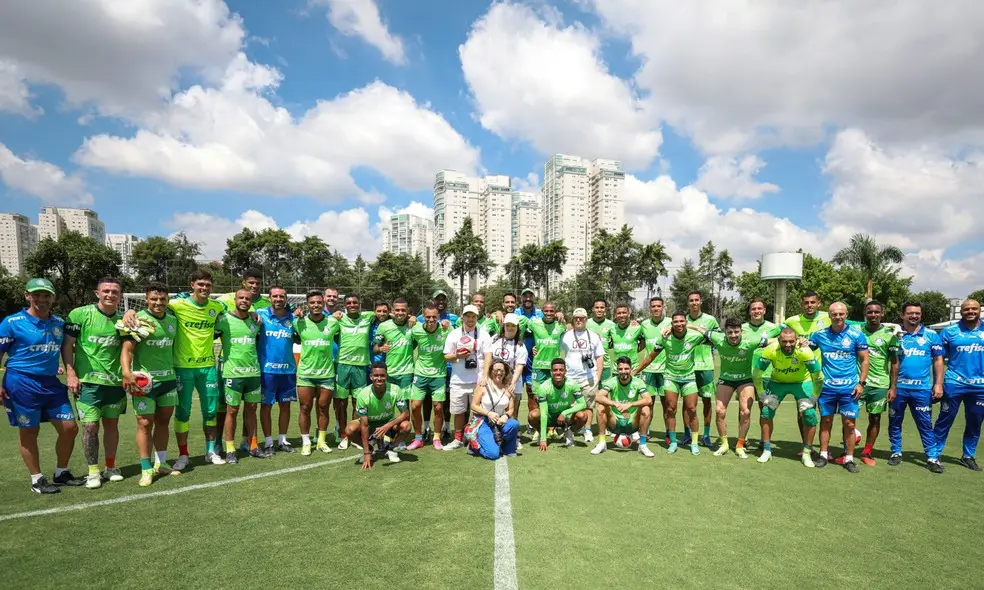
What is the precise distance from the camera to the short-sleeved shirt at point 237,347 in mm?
5875

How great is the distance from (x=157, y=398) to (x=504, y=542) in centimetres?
427

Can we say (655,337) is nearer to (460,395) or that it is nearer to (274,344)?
(460,395)

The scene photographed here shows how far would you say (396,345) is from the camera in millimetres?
6508

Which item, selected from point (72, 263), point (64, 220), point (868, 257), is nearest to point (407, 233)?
point (64, 220)

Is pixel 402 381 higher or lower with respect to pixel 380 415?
higher

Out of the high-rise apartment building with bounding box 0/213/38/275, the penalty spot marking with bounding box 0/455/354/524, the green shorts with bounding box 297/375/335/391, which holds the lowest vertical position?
the penalty spot marking with bounding box 0/455/354/524

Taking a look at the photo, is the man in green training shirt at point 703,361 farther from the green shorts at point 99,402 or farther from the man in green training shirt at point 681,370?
the green shorts at point 99,402

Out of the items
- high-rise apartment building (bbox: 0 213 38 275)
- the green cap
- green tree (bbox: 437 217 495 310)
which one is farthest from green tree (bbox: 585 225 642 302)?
high-rise apartment building (bbox: 0 213 38 275)

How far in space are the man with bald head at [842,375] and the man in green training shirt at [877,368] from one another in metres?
0.34

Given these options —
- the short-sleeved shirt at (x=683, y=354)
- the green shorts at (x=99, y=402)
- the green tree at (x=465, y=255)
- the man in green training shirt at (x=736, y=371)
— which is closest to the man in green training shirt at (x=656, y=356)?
the short-sleeved shirt at (x=683, y=354)

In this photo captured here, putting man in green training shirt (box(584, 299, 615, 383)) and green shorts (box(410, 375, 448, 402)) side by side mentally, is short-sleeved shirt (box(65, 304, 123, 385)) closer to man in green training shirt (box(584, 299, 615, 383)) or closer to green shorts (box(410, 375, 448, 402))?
green shorts (box(410, 375, 448, 402))

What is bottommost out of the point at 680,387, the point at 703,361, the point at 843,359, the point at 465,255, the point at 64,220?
the point at 680,387

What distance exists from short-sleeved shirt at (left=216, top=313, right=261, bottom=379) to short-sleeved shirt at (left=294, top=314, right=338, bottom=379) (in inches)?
23.2

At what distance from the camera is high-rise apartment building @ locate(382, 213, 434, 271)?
11994 centimetres
